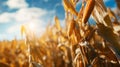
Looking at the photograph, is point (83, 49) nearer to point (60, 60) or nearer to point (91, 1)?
point (91, 1)

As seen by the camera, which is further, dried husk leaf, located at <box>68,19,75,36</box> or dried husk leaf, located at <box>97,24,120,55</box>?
dried husk leaf, located at <box>68,19,75,36</box>

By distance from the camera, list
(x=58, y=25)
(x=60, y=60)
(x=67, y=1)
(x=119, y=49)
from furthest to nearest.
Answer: (x=60, y=60), (x=58, y=25), (x=67, y=1), (x=119, y=49)

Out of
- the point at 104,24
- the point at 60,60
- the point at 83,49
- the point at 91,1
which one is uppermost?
the point at 91,1

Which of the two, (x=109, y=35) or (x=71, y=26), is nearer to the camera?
(x=109, y=35)

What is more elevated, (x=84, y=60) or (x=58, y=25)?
(x=58, y=25)

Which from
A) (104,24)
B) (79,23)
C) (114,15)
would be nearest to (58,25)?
(114,15)

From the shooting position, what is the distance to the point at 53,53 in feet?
12.8

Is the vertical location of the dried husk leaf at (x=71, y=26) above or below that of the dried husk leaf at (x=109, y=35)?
above

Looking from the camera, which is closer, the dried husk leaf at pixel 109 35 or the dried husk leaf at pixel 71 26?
the dried husk leaf at pixel 109 35

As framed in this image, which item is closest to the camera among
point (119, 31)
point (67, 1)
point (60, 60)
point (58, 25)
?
point (119, 31)

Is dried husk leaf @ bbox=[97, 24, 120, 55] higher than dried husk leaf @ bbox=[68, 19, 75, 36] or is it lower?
lower

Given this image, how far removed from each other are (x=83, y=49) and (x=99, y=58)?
11cm

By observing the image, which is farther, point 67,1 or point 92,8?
point 67,1

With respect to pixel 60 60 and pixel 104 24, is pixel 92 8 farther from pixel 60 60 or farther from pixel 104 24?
pixel 60 60
